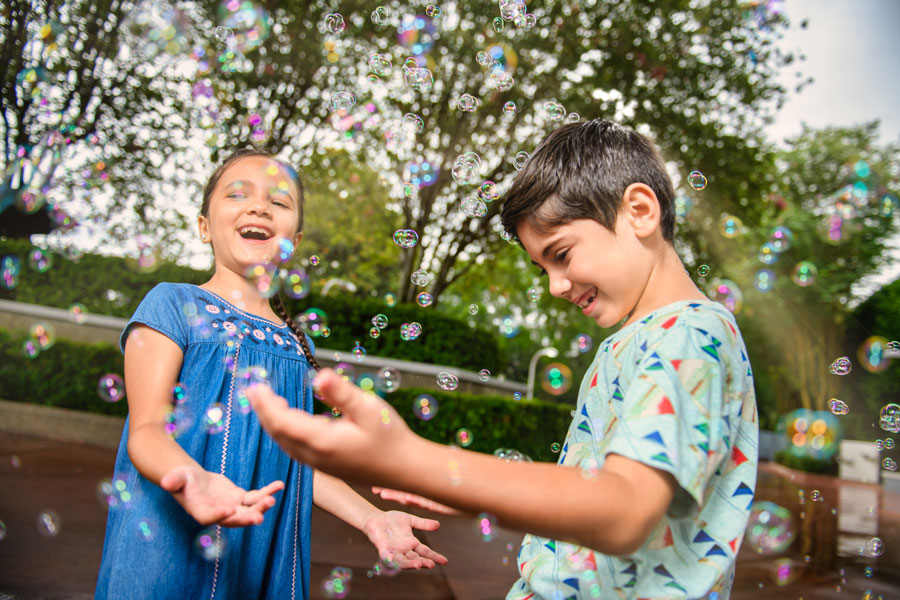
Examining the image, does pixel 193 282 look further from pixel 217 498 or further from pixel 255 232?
pixel 217 498

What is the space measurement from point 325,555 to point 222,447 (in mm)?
3338

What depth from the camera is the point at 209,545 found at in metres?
1.34

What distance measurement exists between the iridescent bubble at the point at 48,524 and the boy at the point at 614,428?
160 inches

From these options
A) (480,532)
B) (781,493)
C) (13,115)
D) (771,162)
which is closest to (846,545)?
(480,532)

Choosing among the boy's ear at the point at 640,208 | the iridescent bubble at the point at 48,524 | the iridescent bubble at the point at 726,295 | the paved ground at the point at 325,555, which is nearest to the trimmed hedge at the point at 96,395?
the paved ground at the point at 325,555

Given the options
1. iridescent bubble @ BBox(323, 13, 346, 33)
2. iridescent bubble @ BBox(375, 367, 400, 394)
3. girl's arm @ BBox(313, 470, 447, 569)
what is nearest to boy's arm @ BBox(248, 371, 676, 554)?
girl's arm @ BBox(313, 470, 447, 569)

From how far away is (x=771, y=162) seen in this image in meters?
12.4

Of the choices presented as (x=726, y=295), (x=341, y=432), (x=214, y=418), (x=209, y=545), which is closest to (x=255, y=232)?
(x=214, y=418)

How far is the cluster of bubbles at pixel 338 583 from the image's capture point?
3297 millimetres

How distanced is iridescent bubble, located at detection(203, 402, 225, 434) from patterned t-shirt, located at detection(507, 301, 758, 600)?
0.78 m

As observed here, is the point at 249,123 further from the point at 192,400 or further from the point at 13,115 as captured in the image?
the point at 192,400

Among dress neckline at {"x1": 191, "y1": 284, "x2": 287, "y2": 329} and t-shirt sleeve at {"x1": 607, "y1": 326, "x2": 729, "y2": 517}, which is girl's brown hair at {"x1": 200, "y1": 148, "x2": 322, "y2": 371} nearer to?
dress neckline at {"x1": 191, "y1": 284, "x2": 287, "y2": 329}

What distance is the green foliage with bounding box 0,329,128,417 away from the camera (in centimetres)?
756

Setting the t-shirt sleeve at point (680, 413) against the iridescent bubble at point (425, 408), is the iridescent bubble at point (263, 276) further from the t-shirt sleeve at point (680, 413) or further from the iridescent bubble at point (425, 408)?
the iridescent bubble at point (425, 408)
